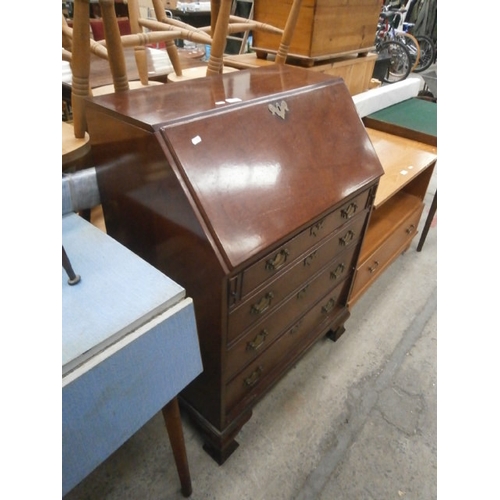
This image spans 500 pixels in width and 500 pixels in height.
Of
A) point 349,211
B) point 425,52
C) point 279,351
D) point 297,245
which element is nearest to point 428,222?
point 349,211

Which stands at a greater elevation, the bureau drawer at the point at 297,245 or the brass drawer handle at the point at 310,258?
the bureau drawer at the point at 297,245

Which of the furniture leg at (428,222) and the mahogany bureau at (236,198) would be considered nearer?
the mahogany bureau at (236,198)

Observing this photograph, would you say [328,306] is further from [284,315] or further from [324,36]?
[324,36]

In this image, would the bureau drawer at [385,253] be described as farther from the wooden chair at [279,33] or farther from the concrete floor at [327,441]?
the wooden chair at [279,33]

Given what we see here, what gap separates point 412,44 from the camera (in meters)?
5.27

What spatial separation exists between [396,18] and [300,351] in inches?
239

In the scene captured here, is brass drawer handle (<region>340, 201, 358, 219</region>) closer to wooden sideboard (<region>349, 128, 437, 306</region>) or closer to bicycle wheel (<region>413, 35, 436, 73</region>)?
wooden sideboard (<region>349, 128, 437, 306</region>)

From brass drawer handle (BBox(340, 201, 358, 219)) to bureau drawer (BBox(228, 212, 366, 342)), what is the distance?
0.04 metres

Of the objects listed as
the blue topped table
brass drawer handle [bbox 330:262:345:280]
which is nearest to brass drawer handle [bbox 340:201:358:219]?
brass drawer handle [bbox 330:262:345:280]

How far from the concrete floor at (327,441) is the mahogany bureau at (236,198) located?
13 cm

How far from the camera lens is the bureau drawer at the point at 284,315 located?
1.01 metres

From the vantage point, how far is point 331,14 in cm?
154

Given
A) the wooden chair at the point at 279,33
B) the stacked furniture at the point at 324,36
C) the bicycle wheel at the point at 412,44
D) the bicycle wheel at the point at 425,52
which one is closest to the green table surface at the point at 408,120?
the stacked furniture at the point at 324,36

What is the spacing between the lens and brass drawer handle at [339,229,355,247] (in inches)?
48.1
